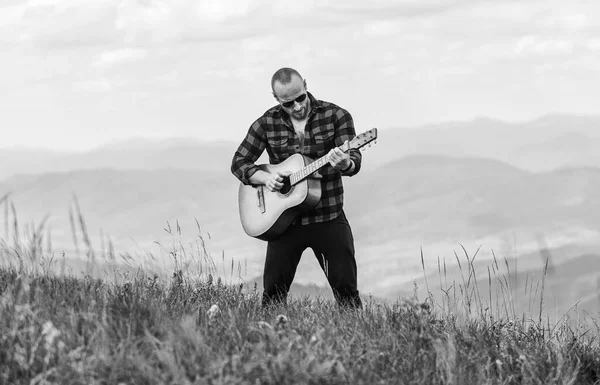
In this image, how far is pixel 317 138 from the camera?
6.85 meters

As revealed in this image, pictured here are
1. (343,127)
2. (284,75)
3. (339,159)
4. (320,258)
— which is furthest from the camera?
(320,258)

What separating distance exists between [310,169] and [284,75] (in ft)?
2.43

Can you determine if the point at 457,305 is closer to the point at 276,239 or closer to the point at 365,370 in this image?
the point at 276,239

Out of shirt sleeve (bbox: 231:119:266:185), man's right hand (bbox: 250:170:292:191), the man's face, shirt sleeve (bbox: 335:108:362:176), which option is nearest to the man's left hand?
shirt sleeve (bbox: 335:108:362:176)

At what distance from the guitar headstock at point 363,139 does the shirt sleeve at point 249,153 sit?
2.90 feet

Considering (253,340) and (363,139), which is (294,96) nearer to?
(363,139)

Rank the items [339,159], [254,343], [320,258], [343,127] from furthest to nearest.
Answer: [320,258]
[343,127]
[339,159]
[254,343]

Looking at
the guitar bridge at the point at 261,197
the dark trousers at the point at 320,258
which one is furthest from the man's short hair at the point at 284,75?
the dark trousers at the point at 320,258

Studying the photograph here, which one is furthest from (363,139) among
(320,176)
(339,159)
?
(320,176)

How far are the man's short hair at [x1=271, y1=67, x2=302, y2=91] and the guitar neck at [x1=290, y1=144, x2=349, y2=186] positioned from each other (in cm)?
64

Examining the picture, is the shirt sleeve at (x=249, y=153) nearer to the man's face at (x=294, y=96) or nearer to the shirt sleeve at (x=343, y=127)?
the man's face at (x=294, y=96)

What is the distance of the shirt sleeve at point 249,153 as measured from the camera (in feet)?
23.3

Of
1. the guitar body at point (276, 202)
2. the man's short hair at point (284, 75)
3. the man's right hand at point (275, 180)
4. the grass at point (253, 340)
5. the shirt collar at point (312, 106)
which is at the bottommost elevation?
the grass at point (253, 340)

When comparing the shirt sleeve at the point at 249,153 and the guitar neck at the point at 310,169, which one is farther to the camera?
the shirt sleeve at the point at 249,153
